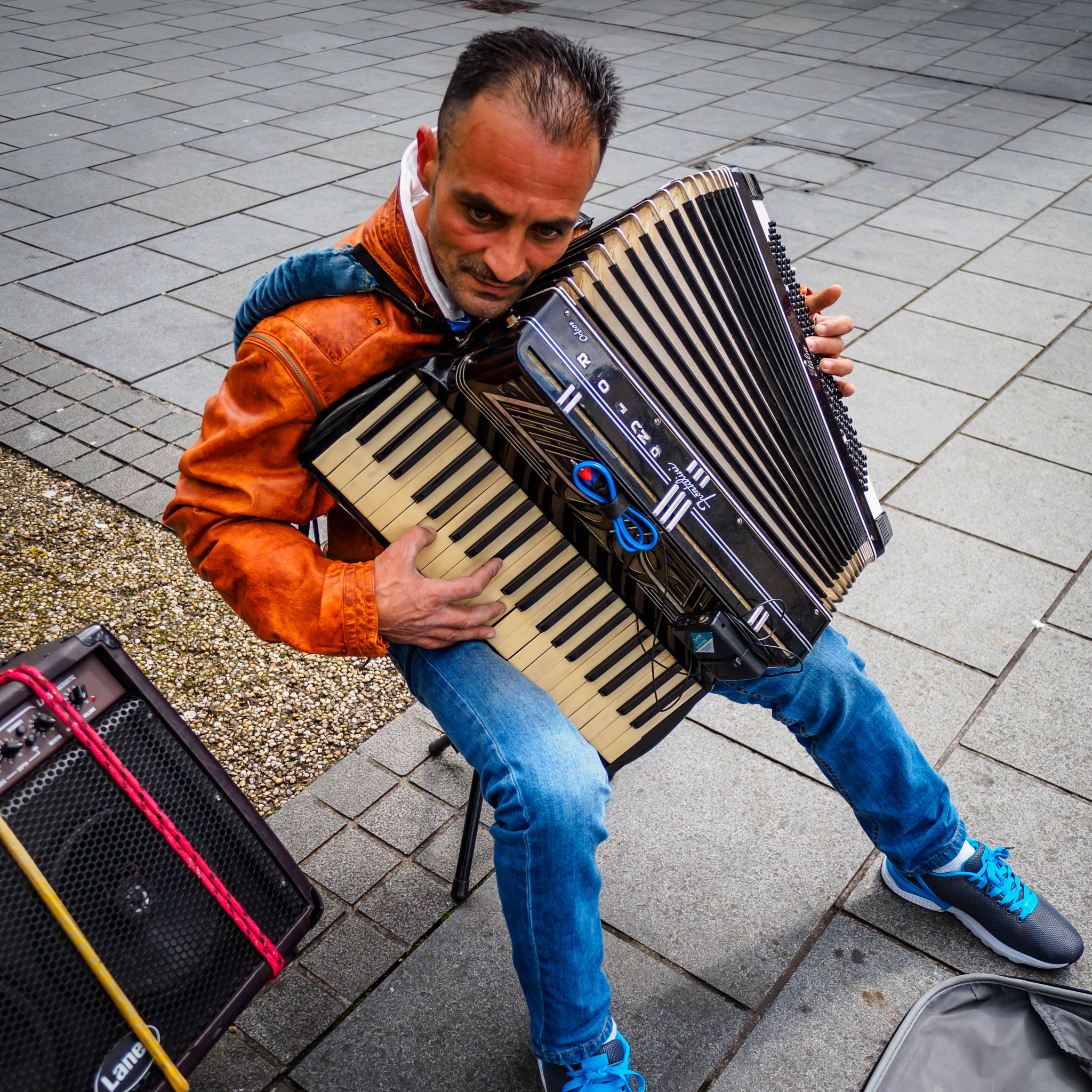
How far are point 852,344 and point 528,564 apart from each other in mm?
3141

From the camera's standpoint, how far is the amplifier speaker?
3.99 ft

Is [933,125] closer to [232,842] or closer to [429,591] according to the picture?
[429,591]

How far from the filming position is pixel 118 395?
3900 millimetres

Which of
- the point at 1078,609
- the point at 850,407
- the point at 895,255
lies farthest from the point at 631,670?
the point at 895,255

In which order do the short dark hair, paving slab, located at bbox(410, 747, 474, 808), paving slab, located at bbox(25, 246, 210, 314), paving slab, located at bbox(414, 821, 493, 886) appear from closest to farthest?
the short dark hair
paving slab, located at bbox(414, 821, 493, 886)
paving slab, located at bbox(410, 747, 474, 808)
paving slab, located at bbox(25, 246, 210, 314)

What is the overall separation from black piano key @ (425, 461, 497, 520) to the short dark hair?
53cm

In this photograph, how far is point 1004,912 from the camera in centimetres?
211

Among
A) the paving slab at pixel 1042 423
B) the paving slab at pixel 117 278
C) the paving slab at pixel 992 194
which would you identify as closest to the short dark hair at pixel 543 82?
the paving slab at pixel 1042 423

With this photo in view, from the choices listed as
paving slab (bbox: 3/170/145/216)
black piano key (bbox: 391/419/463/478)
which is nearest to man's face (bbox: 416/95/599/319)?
black piano key (bbox: 391/419/463/478)

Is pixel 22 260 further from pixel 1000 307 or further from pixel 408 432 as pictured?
pixel 1000 307

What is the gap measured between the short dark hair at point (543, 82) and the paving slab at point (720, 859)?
1.56 meters

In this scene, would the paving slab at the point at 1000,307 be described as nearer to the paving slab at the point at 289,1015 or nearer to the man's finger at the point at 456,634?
the man's finger at the point at 456,634

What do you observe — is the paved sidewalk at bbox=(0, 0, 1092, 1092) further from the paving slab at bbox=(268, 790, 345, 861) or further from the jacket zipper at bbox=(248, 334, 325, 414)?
the jacket zipper at bbox=(248, 334, 325, 414)

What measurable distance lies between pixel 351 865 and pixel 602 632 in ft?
3.02
